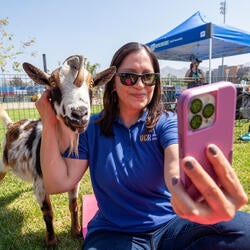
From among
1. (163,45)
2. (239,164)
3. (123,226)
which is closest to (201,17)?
(163,45)

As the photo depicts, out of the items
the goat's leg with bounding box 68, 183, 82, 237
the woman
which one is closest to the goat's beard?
the woman

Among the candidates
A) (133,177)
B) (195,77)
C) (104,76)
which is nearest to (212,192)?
(133,177)

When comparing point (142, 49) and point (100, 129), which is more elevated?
point (142, 49)

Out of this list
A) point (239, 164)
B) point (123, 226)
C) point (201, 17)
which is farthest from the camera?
point (201, 17)

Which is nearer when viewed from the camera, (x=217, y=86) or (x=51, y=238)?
(x=217, y=86)

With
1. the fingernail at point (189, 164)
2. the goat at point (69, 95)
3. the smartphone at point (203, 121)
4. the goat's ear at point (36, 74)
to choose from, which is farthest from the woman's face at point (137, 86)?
the fingernail at point (189, 164)

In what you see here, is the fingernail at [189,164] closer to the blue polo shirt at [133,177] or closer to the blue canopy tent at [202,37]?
the blue polo shirt at [133,177]

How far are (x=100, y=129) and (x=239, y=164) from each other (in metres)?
3.42

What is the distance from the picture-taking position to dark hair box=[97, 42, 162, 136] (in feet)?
5.85

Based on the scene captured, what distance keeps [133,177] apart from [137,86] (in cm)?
56

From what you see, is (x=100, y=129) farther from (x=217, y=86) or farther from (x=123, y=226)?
(x=217, y=86)

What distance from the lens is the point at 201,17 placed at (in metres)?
9.46

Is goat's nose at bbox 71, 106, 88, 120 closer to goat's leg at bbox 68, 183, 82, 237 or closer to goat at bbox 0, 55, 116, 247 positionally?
goat at bbox 0, 55, 116, 247

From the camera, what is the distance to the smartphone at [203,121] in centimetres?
98
